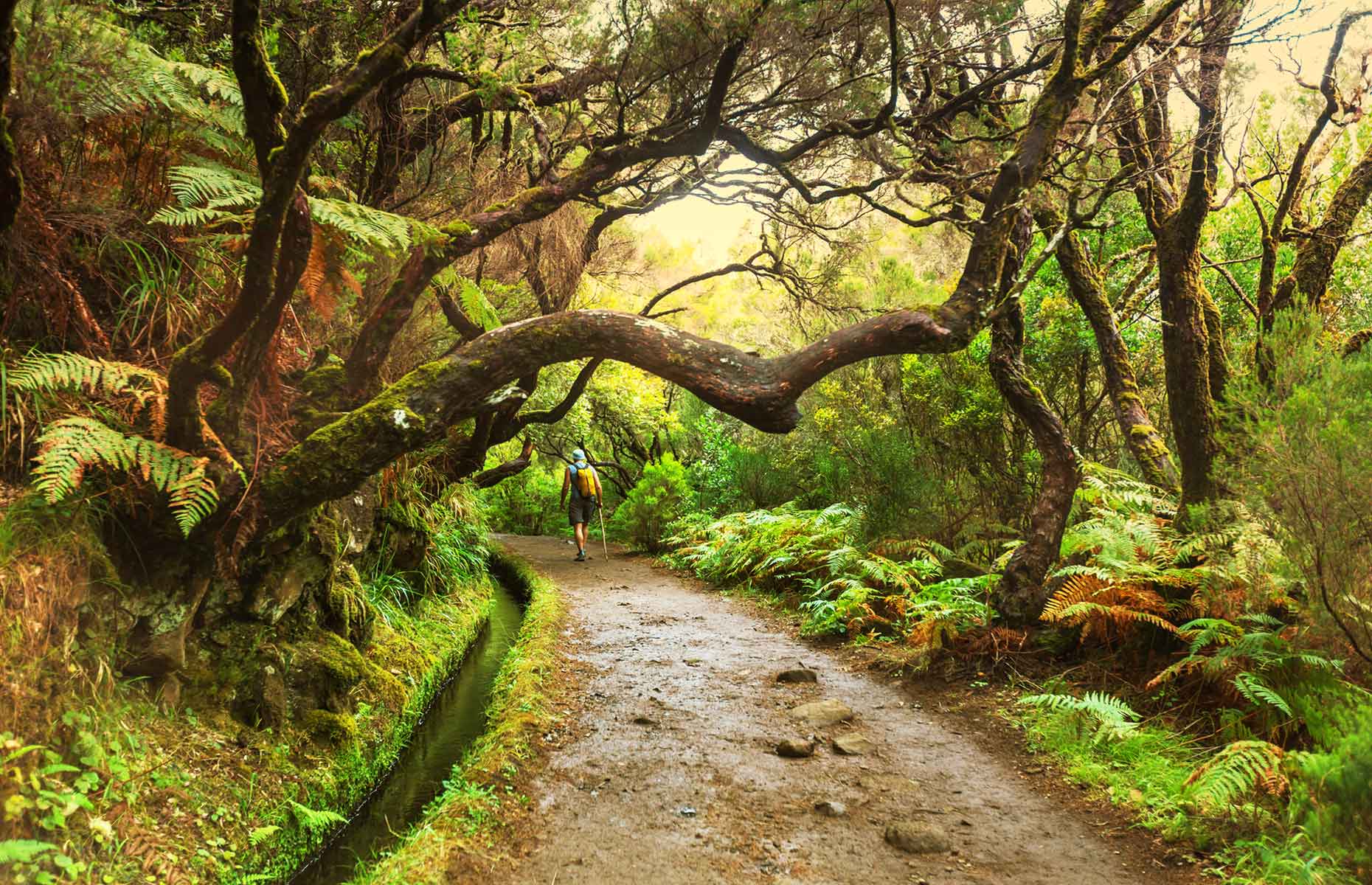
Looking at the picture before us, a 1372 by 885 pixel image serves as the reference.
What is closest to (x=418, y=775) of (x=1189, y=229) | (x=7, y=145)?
(x=7, y=145)

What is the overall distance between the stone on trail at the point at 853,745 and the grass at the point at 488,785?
1990mm

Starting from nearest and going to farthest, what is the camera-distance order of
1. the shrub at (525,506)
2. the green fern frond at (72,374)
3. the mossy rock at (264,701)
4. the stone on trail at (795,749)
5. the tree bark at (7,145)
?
the tree bark at (7,145), the green fern frond at (72,374), the mossy rock at (264,701), the stone on trail at (795,749), the shrub at (525,506)

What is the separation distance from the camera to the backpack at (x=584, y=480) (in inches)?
538

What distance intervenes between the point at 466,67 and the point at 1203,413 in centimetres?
633

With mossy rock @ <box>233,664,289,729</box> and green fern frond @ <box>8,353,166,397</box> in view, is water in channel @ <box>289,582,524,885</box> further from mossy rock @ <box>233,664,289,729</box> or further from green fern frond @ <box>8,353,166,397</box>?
green fern frond @ <box>8,353,166,397</box>

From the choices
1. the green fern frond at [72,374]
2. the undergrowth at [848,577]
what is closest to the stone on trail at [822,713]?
the undergrowth at [848,577]

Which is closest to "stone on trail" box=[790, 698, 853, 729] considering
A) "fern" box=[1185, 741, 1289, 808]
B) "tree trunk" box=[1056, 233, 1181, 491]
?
"fern" box=[1185, 741, 1289, 808]

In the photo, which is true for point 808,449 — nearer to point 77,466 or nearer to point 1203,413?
point 1203,413

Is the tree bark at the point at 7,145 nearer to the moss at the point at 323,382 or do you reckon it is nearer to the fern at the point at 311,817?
the moss at the point at 323,382

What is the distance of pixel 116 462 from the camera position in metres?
3.27

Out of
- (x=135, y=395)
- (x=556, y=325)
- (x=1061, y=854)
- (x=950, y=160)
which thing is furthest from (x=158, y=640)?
(x=950, y=160)

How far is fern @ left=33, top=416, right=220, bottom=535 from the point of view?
3010 mm

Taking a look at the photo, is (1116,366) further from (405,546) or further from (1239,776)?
(405,546)

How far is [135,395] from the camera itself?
3.80 meters
